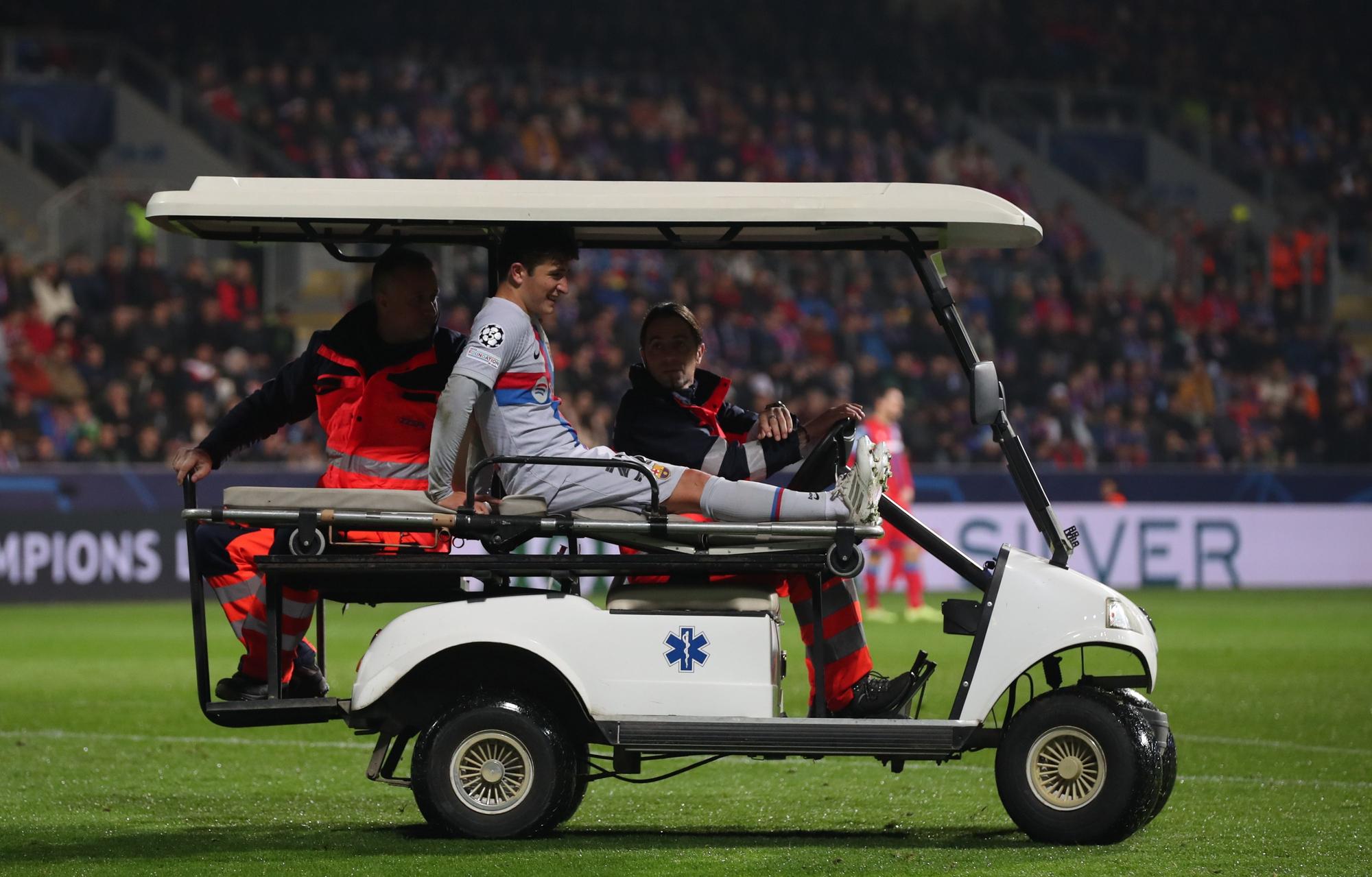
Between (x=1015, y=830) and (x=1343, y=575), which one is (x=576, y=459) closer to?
(x=1015, y=830)

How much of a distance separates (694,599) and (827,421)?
866 mm

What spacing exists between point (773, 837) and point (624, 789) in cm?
169

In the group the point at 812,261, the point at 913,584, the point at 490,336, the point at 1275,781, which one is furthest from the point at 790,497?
the point at 812,261

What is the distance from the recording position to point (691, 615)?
620 cm

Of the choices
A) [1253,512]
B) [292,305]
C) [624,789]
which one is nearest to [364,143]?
[292,305]

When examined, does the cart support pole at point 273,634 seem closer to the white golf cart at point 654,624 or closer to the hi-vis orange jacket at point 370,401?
the white golf cart at point 654,624

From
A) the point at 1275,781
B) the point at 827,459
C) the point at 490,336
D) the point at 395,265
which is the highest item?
the point at 395,265

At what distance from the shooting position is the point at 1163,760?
630 cm

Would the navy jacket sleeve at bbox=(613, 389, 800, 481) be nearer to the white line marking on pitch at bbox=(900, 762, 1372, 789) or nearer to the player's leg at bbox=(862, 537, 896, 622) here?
the white line marking on pitch at bbox=(900, 762, 1372, 789)

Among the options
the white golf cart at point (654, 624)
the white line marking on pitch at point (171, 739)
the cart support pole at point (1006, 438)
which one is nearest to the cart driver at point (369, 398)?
the white golf cart at point (654, 624)

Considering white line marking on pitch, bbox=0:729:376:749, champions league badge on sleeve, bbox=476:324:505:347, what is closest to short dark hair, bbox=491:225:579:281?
champions league badge on sleeve, bbox=476:324:505:347

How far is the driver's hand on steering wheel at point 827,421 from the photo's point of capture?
6.53 metres

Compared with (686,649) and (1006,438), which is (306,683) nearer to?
(686,649)

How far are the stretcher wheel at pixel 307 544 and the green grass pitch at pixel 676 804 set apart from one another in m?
0.98
